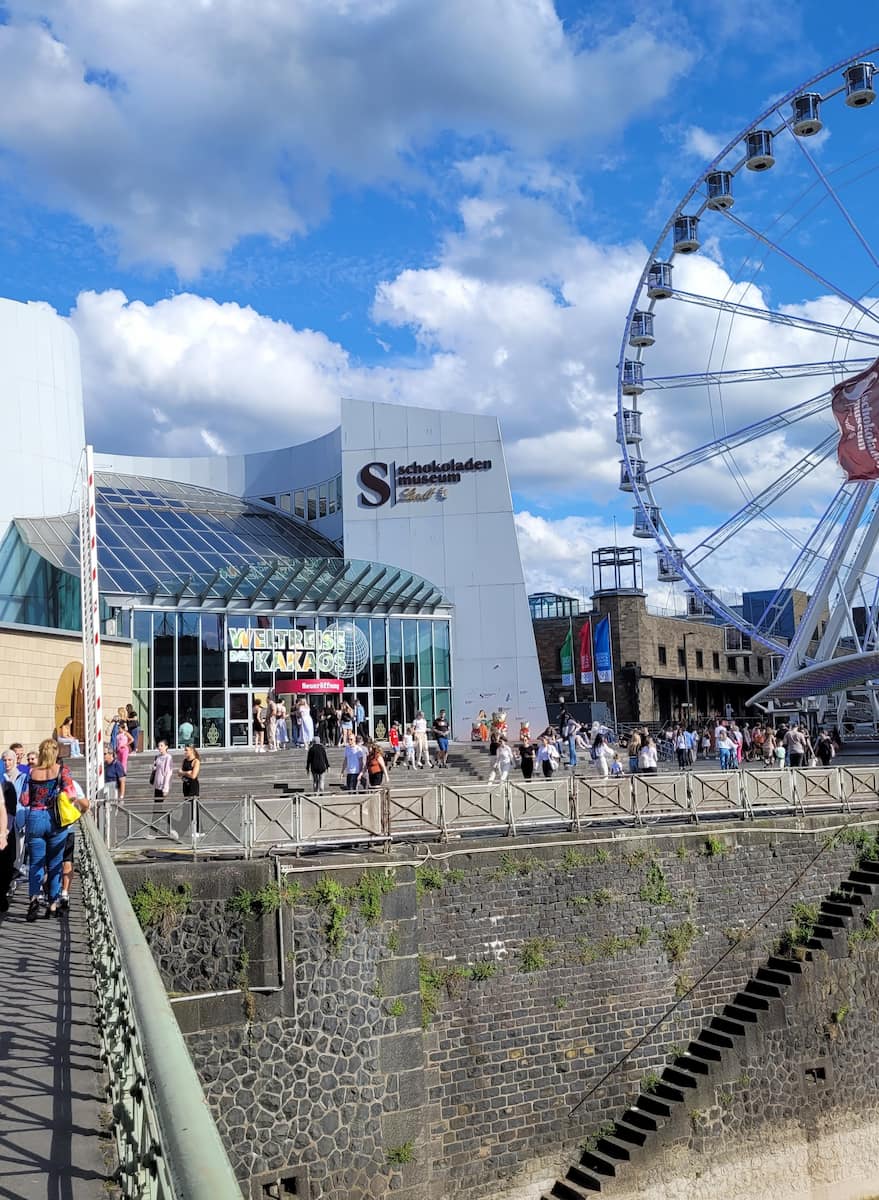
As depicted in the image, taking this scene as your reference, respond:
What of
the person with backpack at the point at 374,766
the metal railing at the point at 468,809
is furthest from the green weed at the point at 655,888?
the person with backpack at the point at 374,766

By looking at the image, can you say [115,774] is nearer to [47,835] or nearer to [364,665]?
[47,835]

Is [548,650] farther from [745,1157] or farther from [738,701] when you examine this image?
[745,1157]

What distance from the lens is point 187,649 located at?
3894 centimetres

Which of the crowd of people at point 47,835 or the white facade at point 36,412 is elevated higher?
the white facade at point 36,412

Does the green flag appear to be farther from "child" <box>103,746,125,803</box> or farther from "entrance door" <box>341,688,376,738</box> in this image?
"child" <box>103,746,125,803</box>

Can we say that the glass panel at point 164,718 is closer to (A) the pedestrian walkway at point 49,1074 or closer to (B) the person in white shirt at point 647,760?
(B) the person in white shirt at point 647,760

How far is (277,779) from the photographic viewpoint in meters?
26.8

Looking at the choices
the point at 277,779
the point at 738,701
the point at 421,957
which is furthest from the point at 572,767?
the point at 738,701

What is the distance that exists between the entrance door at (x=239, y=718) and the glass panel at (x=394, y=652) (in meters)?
6.46

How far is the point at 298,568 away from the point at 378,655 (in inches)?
188

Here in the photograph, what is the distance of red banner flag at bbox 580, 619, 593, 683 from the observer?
57656 millimetres

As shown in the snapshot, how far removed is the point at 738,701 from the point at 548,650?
1614 cm

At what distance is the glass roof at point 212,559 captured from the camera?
1527 inches

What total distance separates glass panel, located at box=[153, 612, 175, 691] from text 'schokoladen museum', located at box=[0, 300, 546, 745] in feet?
0.18
